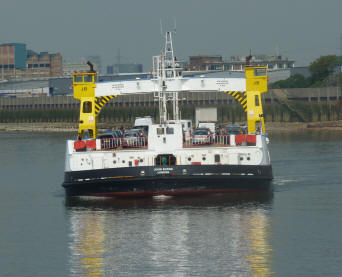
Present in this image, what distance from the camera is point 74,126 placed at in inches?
5714

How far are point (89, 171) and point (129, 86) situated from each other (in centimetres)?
752

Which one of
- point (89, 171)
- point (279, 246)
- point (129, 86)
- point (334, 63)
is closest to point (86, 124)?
point (129, 86)

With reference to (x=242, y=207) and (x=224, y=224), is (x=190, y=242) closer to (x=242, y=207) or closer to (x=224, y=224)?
(x=224, y=224)

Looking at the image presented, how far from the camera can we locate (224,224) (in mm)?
37125

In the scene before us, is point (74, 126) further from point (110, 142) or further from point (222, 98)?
point (110, 142)

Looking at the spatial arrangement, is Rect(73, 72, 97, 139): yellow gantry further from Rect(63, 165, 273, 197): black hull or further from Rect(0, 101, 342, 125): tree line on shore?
Rect(0, 101, 342, 125): tree line on shore

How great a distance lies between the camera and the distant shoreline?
12544cm

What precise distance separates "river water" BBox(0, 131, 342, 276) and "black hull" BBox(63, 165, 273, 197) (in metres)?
0.60

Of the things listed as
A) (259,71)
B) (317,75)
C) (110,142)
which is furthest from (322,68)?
(110,142)

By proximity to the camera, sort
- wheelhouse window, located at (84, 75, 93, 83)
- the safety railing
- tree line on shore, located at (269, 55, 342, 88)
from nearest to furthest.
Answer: the safety railing, wheelhouse window, located at (84, 75, 93, 83), tree line on shore, located at (269, 55, 342, 88)

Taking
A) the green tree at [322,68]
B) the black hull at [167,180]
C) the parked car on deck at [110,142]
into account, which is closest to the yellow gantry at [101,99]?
the parked car on deck at [110,142]

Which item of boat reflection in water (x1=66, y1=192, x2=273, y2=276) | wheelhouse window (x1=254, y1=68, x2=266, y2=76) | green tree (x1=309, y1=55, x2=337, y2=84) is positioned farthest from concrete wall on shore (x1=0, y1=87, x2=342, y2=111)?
boat reflection in water (x1=66, y1=192, x2=273, y2=276)

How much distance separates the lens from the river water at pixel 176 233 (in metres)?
29.3

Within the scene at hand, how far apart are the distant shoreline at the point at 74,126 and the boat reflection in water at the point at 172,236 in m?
82.5
